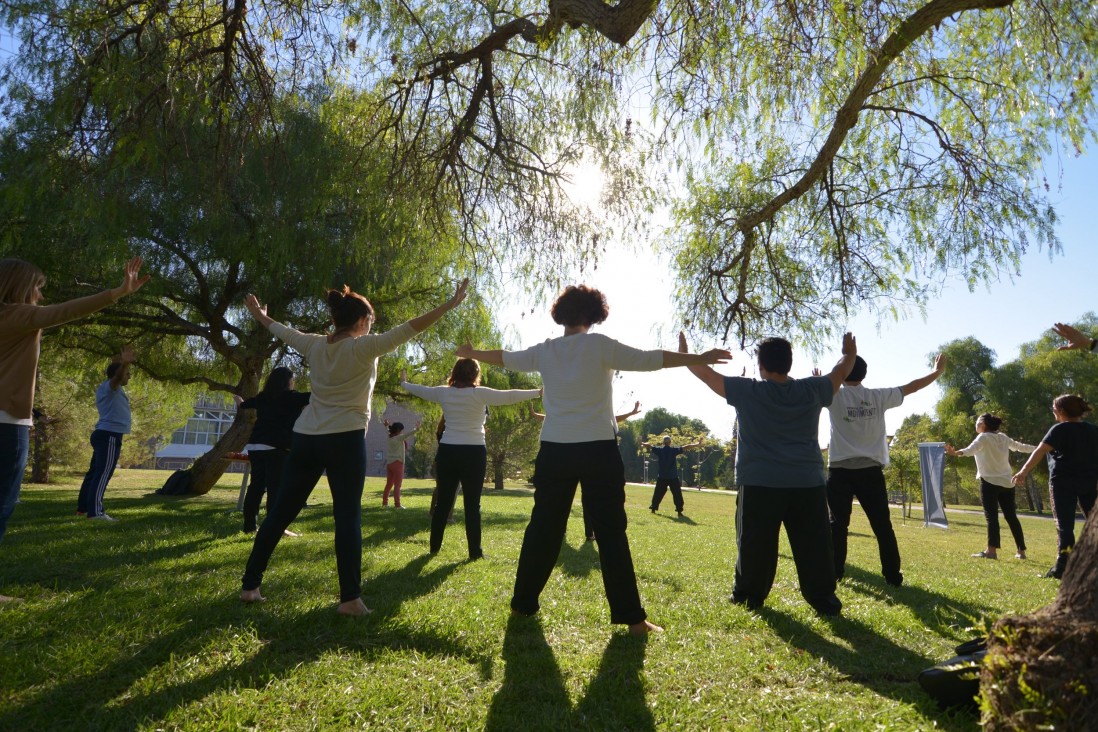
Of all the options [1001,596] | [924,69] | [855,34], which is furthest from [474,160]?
[1001,596]

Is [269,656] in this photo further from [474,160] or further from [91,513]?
[91,513]

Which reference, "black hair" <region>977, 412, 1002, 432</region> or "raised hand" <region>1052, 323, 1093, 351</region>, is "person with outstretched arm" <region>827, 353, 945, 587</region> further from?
"black hair" <region>977, 412, 1002, 432</region>

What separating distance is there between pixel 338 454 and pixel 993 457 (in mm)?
8714

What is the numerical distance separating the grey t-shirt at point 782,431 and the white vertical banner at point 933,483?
1477 cm

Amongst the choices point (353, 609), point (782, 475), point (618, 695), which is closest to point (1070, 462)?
point (782, 475)

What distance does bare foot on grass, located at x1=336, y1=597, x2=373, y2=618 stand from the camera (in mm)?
3615

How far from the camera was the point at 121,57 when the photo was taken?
4578mm

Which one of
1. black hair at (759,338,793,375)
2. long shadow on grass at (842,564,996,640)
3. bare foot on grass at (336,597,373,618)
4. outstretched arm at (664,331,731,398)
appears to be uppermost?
black hair at (759,338,793,375)

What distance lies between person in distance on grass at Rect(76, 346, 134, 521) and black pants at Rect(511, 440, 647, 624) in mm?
6154

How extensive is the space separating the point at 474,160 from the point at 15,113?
5705mm

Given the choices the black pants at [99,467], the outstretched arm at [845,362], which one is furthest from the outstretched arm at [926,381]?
the black pants at [99,467]

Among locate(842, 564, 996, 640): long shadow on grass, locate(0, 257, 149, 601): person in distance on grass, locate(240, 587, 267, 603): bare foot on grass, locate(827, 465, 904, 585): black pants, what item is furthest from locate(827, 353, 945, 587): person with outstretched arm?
locate(0, 257, 149, 601): person in distance on grass

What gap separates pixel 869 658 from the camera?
127 inches

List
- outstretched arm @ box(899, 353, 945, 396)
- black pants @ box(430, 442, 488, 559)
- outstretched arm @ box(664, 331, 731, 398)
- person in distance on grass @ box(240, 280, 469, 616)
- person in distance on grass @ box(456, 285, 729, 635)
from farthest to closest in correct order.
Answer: black pants @ box(430, 442, 488, 559) → outstretched arm @ box(899, 353, 945, 396) → outstretched arm @ box(664, 331, 731, 398) → person in distance on grass @ box(240, 280, 469, 616) → person in distance on grass @ box(456, 285, 729, 635)
